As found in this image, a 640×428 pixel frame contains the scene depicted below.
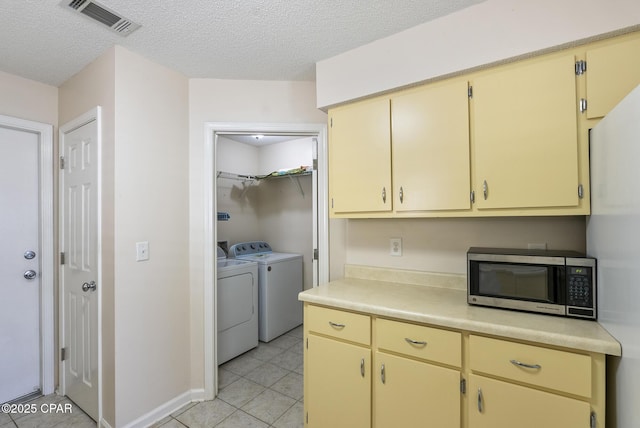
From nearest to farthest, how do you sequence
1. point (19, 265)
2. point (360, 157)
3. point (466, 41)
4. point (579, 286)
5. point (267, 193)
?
point (579, 286) < point (466, 41) < point (360, 157) < point (19, 265) < point (267, 193)

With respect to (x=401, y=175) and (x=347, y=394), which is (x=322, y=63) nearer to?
(x=401, y=175)

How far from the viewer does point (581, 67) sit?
1228mm

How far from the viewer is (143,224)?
185 centimetres

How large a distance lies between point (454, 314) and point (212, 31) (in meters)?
1.93

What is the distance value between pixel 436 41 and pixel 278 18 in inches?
33.3

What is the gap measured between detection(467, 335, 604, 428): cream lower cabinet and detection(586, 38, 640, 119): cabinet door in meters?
1.00

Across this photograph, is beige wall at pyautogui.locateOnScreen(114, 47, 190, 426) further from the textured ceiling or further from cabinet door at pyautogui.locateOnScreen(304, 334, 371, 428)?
cabinet door at pyautogui.locateOnScreen(304, 334, 371, 428)

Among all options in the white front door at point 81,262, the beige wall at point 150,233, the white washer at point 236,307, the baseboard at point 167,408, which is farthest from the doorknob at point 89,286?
the white washer at point 236,307

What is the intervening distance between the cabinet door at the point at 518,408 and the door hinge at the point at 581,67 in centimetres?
130

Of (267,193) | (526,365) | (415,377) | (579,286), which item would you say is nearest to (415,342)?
(415,377)

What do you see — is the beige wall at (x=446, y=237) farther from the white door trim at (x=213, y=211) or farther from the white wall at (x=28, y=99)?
the white wall at (x=28, y=99)

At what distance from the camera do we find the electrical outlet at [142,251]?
5.98ft

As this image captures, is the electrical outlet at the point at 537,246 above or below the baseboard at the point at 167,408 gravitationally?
above

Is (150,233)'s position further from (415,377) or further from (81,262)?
(415,377)
